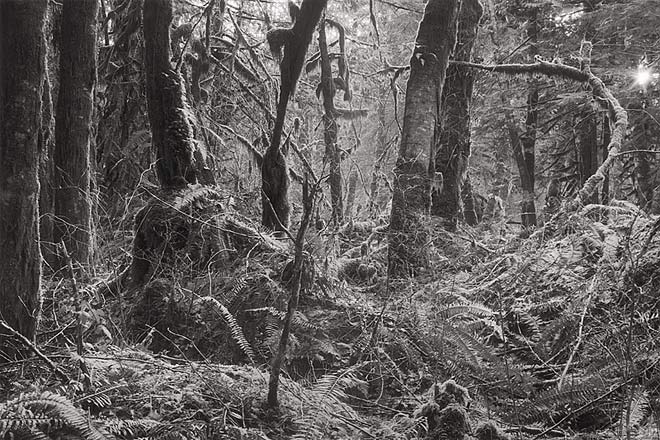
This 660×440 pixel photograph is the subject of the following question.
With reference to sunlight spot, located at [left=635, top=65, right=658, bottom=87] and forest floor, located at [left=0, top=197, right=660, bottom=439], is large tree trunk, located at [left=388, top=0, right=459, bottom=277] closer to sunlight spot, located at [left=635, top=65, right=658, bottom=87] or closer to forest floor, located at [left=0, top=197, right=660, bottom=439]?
forest floor, located at [left=0, top=197, right=660, bottom=439]

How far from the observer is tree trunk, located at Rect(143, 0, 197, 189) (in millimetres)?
6125

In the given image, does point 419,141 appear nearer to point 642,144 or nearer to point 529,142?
point 642,144

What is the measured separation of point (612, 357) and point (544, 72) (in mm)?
6510

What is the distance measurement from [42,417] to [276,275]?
2807mm

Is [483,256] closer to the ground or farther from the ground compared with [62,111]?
closer to the ground

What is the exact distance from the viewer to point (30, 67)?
3.35m

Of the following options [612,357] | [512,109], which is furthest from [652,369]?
[512,109]

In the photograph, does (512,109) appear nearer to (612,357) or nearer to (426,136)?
(426,136)

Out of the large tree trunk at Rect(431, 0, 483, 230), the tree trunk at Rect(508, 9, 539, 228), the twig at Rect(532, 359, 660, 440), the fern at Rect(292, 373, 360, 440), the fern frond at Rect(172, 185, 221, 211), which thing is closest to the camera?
the fern at Rect(292, 373, 360, 440)

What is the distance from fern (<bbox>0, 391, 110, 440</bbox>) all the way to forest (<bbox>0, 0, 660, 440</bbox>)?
0.01m

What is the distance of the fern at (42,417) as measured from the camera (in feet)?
7.79

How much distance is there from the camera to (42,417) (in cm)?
241

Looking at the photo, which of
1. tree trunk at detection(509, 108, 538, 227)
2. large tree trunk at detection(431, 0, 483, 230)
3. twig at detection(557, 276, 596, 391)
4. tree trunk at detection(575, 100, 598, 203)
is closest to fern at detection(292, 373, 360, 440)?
twig at detection(557, 276, 596, 391)

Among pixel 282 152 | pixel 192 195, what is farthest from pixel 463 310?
pixel 282 152
